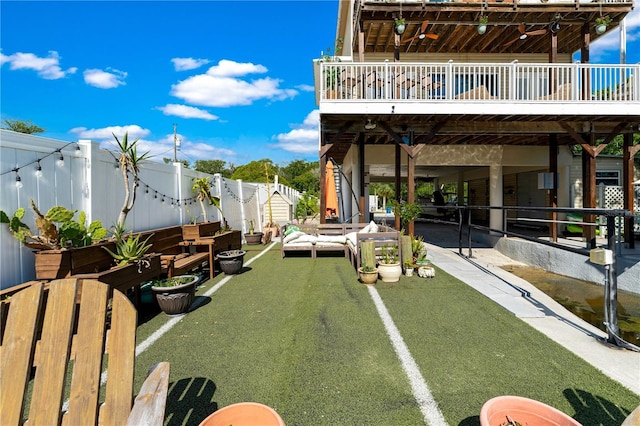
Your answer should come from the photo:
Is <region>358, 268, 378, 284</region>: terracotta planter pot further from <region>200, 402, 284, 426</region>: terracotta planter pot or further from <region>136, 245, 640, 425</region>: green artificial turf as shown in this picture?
<region>200, 402, 284, 426</region>: terracotta planter pot

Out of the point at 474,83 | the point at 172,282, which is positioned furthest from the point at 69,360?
the point at 474,83

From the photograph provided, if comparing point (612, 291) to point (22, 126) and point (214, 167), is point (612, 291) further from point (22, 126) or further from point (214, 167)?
point (214, 167)

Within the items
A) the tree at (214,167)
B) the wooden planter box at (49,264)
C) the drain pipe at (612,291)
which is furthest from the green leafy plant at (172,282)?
the tree at (214,167)

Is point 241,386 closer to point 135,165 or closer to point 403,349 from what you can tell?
point 403,349

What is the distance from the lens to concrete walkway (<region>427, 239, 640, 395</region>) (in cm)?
276

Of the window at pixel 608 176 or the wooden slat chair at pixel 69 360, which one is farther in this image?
the window at pixel 608 176

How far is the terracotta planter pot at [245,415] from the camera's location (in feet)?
5.35

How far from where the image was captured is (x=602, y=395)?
2348 millimetres

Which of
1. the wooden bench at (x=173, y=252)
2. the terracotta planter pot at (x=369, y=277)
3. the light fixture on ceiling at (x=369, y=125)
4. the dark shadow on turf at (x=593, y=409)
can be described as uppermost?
the light fixture on ceiling at (x=369, y=125)

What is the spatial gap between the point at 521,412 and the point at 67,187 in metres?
4.98

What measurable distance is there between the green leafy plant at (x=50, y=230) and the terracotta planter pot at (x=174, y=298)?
3.26 ft

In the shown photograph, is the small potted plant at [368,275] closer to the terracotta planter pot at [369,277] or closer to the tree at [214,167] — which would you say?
the terracotta planter pot at [369,277]

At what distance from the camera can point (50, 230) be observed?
10.9 feet

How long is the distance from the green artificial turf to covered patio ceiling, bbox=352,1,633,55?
7.20 meters
